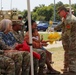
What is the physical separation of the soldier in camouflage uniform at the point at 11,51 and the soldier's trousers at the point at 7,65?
0.16 metres

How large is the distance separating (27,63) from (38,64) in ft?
3.20

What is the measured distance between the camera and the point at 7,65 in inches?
243

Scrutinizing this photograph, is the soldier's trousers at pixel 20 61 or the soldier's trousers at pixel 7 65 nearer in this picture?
the soldier's trousers at pixel 7 65

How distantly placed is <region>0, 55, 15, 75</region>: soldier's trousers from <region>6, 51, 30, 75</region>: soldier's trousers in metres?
0.16

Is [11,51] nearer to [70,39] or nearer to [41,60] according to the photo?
[41,60]

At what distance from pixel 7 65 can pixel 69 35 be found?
276 centimetres

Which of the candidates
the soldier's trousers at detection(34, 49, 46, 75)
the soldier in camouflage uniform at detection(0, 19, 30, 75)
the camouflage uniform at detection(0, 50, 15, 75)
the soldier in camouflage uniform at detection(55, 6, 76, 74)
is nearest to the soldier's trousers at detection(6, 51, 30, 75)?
the soldier in camouflage uniform at detection(0, 19, 30, 75)

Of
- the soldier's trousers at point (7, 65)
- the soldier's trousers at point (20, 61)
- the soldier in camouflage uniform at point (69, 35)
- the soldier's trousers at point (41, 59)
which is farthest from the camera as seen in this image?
the soldier in camouflage uniform at point (69, 35)

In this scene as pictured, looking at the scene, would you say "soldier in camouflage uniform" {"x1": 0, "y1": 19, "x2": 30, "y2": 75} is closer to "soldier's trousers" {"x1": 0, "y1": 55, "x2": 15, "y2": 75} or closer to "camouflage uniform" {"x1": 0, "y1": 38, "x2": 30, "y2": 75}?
"camouflage uniform" {"x1": 0, "y1": 38, "x2": 30, "y2": 75}

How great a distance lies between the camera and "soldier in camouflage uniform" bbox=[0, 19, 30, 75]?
20.9 feet

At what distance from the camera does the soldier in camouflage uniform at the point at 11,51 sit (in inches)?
251

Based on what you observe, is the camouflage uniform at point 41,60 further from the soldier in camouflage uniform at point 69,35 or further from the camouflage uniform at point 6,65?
the camouflage uniform at point 6,65

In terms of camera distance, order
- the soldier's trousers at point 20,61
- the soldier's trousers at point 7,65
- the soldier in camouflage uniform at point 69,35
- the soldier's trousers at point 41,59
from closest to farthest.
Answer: the soldier's trousers at point 7,65, the soldier's trousers at point 20,61, the soldier's trousers at point 41,59, the soldier in camouflage uniform at point 69,35

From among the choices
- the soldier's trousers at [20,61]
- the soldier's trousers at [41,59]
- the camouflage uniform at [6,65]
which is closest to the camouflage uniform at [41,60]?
the soldier's trousers at [41,59]
